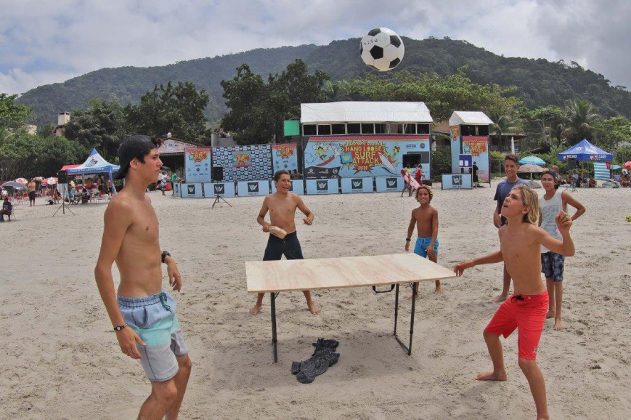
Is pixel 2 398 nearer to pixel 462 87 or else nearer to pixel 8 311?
pixel 8 311

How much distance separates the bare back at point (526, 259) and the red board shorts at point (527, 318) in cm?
6

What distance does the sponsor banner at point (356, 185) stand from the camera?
25562mm

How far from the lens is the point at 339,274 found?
412 centimetres

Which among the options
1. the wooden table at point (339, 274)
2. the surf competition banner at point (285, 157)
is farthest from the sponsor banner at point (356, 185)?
the wooden table at point (339, 274)

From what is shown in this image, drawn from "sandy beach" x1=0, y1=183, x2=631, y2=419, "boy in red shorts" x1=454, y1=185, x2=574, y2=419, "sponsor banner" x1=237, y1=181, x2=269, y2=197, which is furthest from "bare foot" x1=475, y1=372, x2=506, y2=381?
"sponsor banner" x1=237, y1=181, x2=269, y2=197

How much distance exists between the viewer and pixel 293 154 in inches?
1208

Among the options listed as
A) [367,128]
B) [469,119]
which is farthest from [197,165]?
[469,119]

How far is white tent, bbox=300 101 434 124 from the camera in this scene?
98.1ft

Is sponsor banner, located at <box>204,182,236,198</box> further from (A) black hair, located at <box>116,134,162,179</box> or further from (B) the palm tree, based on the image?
(B) the palm tree

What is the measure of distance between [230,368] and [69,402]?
1248 mm

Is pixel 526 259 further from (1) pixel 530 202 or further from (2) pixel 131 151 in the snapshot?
(2) pixel 131 151

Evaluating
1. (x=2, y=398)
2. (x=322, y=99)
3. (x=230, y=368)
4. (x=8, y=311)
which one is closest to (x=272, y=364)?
(x=230, y=368)

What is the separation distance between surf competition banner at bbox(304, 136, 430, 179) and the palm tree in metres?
26.0

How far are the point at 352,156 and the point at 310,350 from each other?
25742 millimetres
